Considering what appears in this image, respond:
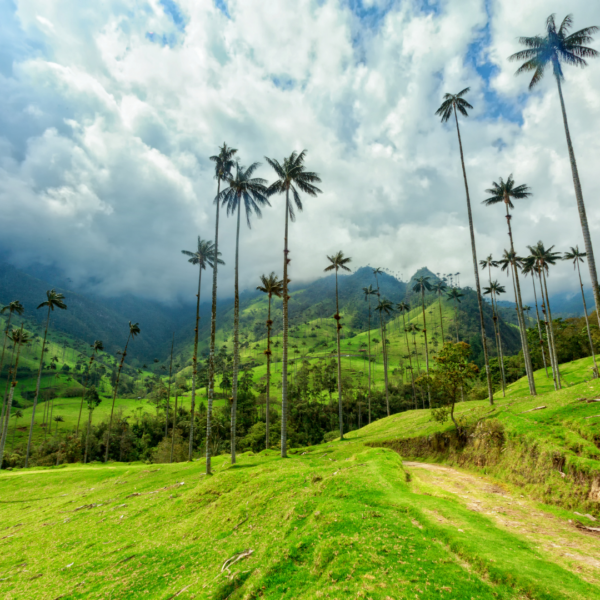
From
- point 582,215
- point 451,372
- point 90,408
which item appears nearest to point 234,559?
point 451,372

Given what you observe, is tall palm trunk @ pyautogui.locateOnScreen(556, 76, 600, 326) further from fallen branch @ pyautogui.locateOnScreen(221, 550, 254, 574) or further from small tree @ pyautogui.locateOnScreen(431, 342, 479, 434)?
fallen branch @ pyautogui.locateOnScreen(221, 550, 254, 574)

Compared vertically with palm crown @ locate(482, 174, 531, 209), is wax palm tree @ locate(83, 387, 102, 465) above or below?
below

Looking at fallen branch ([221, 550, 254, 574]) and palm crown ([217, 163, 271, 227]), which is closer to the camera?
fallen branch ([221, 550, 254, 574])

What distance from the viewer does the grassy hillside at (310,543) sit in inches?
350

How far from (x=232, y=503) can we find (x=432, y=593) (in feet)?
41.6

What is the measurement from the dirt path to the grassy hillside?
0.36ft

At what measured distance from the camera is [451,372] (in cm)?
3291

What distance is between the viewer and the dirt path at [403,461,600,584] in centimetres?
1016

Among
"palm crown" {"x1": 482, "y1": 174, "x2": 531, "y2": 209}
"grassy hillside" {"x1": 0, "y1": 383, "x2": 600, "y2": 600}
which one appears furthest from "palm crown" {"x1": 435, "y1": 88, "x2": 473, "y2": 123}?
"grassy hillside" {"x1": 0, "y1": 383, "x2": 600, "y2": 600}

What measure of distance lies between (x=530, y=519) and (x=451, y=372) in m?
19.2

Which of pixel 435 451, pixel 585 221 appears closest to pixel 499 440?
pixel 435 451

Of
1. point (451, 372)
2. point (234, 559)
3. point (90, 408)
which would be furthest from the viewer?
point (90, 408)

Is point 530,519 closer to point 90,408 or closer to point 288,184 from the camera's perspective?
point 288,184

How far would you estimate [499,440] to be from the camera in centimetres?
2452
